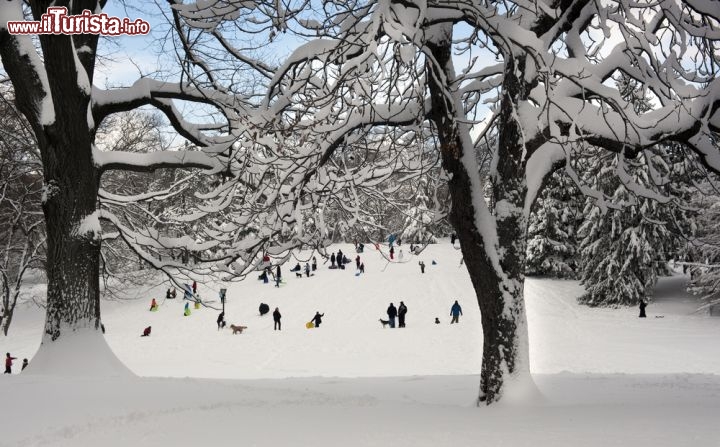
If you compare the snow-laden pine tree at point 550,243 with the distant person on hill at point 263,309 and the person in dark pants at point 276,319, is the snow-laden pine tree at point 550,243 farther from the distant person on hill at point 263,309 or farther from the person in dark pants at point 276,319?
the person in dark pants at point 276,319

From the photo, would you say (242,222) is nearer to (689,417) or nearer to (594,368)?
(689,417)

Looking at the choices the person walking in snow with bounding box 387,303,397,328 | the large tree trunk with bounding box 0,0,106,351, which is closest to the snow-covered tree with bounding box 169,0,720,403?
the large tree trunk with bounding box 0,0,106,351

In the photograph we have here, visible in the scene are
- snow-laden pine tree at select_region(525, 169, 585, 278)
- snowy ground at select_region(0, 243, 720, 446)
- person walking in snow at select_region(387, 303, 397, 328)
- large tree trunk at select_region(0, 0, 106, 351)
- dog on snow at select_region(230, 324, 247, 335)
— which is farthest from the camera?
snow-laden pine tree at select_region(525, 169, 585, 278)

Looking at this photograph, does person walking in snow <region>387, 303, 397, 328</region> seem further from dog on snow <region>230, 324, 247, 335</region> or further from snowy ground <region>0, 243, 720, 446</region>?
dog on snow <region>230, 324, 247, 335</region>

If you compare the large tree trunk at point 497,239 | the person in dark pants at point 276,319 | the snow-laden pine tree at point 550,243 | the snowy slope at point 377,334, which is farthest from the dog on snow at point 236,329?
the snow-laden pine tree at point 550,243

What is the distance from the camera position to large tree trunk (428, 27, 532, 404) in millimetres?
6305

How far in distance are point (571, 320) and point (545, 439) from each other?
79.6 ft

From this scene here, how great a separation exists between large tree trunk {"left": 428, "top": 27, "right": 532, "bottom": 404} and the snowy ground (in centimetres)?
50

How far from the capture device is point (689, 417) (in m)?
5.36

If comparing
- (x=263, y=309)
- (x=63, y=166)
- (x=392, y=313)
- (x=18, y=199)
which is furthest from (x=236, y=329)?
(x=63, y=166)

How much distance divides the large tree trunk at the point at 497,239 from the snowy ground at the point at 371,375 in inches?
19.8

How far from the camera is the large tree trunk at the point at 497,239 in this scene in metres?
6.30

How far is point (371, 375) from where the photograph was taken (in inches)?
603

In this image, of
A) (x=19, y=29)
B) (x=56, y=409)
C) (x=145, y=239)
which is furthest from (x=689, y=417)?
(x=19, y=29)
